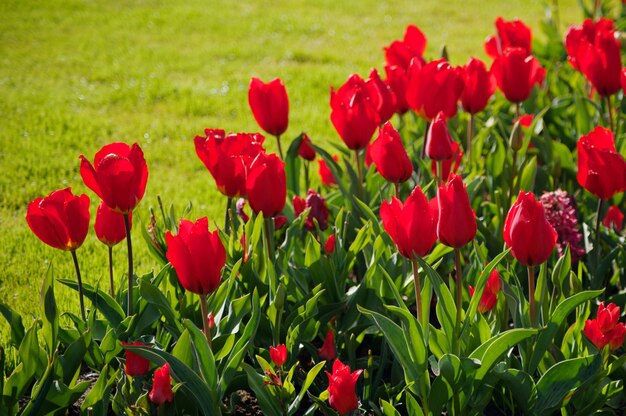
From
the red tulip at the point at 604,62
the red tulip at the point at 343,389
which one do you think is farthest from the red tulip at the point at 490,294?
the red tulip at the point at 604,62

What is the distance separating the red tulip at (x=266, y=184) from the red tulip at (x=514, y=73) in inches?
56.3

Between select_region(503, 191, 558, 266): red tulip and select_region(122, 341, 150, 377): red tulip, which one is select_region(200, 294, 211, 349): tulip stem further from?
select_region(503, 191, 558, 266): red tulip

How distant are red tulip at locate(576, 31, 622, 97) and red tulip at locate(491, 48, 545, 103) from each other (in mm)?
220

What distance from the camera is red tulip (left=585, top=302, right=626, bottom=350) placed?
219 centimetres

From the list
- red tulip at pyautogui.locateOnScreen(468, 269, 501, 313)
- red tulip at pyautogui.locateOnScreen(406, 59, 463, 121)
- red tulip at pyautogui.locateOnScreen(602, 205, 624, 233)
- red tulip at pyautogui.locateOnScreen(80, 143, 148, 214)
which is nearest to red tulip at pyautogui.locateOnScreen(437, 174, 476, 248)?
red tulip at pyautogui.locateOnScreen(468, 269, 501, 313)

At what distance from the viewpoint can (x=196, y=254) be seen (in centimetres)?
204

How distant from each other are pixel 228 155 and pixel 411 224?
0.68 m

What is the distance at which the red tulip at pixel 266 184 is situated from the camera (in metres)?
2.35

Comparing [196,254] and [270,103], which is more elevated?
[270,103]

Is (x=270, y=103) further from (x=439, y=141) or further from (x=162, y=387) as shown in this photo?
(x=162, y=387)

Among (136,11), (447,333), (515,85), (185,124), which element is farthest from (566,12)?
(447,333)

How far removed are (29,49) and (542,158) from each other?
4661 millimetres

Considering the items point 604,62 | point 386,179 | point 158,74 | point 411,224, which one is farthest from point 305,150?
point 158,74

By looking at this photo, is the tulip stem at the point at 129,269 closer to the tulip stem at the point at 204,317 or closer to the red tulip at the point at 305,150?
the tulip stem at the point at 204,317
